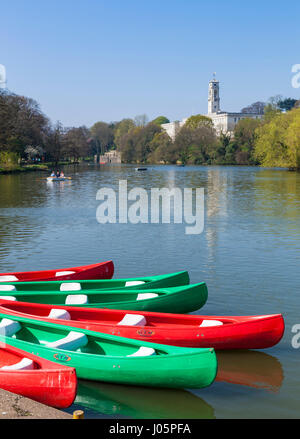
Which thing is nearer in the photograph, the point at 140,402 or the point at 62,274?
the point at 140,402

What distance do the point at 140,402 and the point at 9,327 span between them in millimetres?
2812

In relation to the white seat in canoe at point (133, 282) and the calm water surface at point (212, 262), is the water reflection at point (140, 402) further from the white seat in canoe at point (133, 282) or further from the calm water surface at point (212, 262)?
the white seat in canoe at point (133, 282)

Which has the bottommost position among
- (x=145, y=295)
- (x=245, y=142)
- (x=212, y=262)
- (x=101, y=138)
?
(x=212, y=262)

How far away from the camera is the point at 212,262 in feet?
58.0

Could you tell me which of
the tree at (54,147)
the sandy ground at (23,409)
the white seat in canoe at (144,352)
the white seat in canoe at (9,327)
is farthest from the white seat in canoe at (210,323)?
the tree at (54,147)

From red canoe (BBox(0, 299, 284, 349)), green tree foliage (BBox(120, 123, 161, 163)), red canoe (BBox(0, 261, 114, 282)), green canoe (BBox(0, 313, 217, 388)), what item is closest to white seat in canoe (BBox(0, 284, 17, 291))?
red canoe (BBox(0, 261, 114, 282))

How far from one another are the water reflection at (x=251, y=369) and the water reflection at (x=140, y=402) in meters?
1.06

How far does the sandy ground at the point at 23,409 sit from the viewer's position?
6.67 meters

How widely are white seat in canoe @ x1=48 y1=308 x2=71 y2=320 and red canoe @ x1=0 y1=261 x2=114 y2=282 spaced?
8.47ft

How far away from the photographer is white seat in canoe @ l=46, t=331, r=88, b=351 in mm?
8695

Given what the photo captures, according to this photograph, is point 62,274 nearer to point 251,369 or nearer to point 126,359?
point 126,359

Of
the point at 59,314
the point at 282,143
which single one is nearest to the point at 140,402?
the point at 59,314

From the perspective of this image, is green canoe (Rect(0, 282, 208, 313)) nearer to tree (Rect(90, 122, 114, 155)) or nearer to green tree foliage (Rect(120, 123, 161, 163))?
green tree foliage (Rect(120, 123, 161, 163))
